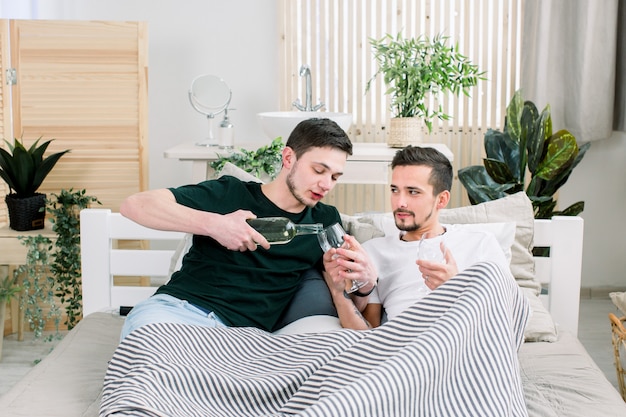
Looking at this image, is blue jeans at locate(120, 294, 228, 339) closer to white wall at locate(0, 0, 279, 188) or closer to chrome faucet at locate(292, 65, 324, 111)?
chrome faucet at locate(292, 65, 324, 111)

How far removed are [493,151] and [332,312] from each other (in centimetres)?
164

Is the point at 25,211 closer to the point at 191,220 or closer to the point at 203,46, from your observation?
the point at 203,46

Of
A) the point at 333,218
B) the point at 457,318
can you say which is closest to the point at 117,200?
the point at 333,218

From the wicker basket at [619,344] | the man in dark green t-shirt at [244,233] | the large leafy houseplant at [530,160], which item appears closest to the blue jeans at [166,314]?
the man in dark green t-shirt at [244,233]

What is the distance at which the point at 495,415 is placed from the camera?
1542mm

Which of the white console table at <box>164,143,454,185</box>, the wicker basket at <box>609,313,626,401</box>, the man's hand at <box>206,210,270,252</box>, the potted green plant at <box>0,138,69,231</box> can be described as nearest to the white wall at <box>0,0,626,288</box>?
the white console table at <box>164,143,454,185</box>

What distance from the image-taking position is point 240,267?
2232mm

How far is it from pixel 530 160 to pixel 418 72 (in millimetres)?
758

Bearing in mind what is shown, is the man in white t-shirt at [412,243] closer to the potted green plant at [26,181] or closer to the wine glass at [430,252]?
the wine glass at [430,252]

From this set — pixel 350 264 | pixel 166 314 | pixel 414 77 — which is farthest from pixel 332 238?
pixel 414 77

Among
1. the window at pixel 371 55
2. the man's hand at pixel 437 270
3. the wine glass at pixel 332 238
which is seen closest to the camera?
the man's hand at pixel 437 270

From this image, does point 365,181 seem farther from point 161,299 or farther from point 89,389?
point 89,389

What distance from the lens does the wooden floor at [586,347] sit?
11.2ft

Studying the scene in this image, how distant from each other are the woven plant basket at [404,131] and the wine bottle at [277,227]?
180 centimetres
